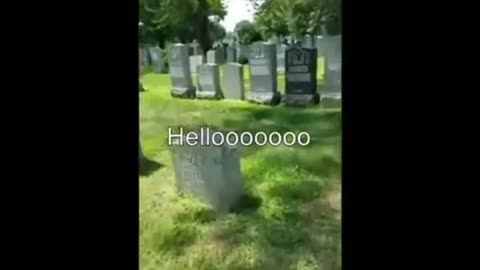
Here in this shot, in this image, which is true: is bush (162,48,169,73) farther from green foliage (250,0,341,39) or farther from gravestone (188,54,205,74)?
green foliage (250,0,341,39)

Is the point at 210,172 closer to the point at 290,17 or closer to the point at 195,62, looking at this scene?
the point at 195,62

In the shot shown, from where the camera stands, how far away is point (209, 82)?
1706 millimetres

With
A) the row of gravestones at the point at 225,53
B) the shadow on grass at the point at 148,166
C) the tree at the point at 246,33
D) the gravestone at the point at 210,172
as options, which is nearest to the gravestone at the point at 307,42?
the row of gravestones at the point at 225,53

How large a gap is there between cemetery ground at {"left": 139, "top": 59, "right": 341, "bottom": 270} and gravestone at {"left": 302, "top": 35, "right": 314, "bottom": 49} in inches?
2.7

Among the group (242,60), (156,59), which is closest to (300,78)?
(242,60)

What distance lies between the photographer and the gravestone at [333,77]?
1.63 metres

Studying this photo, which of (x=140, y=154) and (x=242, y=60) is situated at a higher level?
(x=242, y=60)

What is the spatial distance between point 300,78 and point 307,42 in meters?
0.10

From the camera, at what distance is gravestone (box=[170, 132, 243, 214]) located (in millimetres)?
1689

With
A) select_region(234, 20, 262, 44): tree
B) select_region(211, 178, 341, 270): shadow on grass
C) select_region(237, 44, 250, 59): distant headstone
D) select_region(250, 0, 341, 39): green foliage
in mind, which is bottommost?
select_region(211, 178, 341, 270): shadow on grass

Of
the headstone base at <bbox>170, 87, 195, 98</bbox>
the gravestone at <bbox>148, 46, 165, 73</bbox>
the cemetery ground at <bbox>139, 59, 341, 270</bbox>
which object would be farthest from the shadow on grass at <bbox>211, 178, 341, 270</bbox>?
the gravestone at <bbox>148, 46, 165, 73</bbox>

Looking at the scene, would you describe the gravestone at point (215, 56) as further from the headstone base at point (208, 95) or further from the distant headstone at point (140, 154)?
the distant headstone at point (140, 154)
